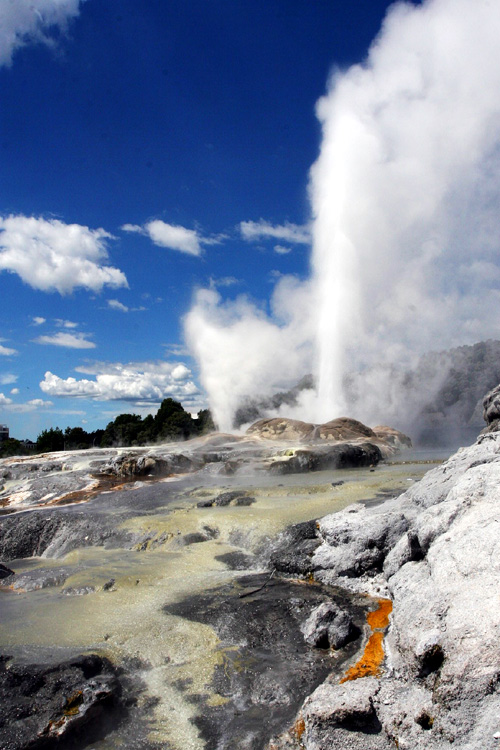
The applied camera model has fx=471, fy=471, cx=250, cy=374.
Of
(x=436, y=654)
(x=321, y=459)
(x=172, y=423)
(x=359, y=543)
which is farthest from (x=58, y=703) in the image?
(x=172, y=423)

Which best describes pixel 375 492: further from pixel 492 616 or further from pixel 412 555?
pixel 492 616

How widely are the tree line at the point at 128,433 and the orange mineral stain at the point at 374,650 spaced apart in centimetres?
5856

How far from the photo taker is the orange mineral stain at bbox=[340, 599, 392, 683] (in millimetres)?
6191

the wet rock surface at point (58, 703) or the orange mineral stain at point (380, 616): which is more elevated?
the orange mineral stain at point (380, 616)

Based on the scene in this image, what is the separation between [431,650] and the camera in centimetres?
519

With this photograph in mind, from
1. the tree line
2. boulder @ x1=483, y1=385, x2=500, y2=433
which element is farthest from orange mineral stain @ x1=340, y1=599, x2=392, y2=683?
the tree line

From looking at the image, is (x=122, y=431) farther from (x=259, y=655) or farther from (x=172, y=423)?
(x=259, y=655)

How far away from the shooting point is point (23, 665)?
711 centimetres

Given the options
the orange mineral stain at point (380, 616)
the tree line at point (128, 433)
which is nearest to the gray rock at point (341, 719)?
the orange mineral stain at point (380, 616)

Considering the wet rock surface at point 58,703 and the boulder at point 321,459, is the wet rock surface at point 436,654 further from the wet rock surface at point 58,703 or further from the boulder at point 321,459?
the boulder at point 321,459

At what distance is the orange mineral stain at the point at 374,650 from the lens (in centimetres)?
619

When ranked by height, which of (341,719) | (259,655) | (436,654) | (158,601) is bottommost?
(259,655)

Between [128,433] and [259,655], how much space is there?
214ft

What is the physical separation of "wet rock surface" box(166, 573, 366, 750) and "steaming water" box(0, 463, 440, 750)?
0.21 m
